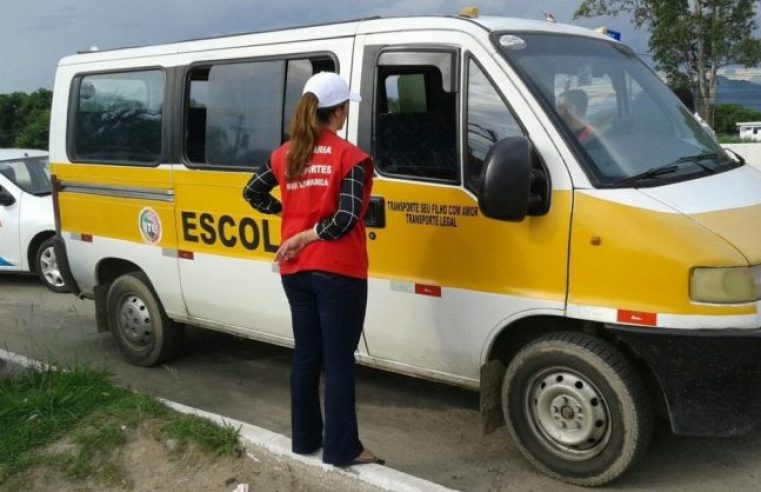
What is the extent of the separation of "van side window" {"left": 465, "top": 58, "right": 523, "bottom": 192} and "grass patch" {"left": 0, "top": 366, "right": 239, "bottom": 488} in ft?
5.81

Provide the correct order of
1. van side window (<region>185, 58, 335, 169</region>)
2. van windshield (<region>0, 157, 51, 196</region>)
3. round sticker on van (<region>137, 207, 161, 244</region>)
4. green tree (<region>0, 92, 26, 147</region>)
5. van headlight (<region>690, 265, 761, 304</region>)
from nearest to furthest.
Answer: van headlight (<region>690, 265, 761, 304</region>), van side window (<region>185, 58, 335, 169</region>), round sticker on van (<region>137, 207, 161, 244</region>), van windshield (<region>0, 157, 51, 196</region>), green tree (<region>0, 92, 26, 147</region>)

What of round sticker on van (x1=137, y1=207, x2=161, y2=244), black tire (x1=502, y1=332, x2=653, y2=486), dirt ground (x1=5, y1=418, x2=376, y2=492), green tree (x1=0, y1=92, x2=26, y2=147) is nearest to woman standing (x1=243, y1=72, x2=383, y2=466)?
dirt ground (x1=5, y1=418, x2=376, y2=492)

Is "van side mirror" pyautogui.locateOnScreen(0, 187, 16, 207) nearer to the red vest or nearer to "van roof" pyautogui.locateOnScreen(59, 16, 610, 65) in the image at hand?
"van roof" pyautogui.locateOnScreen(59, 16, 610, 65)

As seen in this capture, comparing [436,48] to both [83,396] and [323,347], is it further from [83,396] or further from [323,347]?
[83,396]

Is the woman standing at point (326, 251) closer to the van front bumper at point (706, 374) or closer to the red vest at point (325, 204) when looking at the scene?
the red vest at point (325, 204)

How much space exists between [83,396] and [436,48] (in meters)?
2.75

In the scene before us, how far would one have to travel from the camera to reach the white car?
9148mm

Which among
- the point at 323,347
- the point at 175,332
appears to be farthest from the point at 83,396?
the point at 323,347

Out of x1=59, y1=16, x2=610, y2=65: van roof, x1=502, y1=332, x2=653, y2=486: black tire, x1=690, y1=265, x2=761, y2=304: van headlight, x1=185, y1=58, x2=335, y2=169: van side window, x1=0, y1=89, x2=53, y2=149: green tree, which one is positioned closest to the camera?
x1=690, y1=265, x2=761, y2=304: van headlight

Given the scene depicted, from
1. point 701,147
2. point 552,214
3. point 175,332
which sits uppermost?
point 701,147

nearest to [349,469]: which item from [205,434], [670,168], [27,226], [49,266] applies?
[205,434]

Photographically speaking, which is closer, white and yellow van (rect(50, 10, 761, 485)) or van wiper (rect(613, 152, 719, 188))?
white and yellow van (rect(50, 10, 761, 485))

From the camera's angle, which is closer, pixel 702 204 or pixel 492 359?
pixel 702 204

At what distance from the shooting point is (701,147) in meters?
4.22
